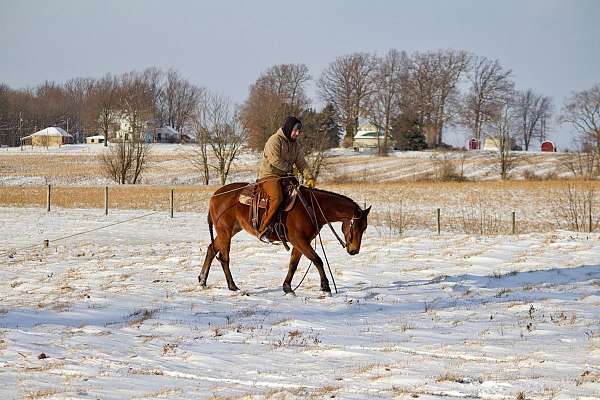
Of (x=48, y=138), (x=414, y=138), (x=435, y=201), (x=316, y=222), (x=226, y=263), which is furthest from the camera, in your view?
(x=48, y=138)

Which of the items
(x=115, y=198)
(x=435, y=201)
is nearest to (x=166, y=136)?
(x=115, y=198)

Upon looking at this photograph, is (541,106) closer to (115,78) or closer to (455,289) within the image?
(115,78)

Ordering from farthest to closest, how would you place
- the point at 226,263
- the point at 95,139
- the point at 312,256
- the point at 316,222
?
1. the point at 95,139
2. the point at 226,263
3. the point at 316,222
4. the point at 312,256

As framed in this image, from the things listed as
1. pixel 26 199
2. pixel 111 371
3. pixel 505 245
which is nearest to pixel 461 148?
pixel 26 199

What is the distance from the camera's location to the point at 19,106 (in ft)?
367

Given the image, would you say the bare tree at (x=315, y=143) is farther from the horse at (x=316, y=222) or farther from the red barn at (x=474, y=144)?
the red barn at (x=474, y=144)

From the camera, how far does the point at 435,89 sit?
287 feet

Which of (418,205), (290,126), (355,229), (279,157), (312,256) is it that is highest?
(290,126)

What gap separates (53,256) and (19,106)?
105854 mm

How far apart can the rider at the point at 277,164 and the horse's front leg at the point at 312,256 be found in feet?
2.10

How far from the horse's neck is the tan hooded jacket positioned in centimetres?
41

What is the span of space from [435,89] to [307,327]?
271 ft

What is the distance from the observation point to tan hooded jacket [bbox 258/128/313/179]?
10.7 metres

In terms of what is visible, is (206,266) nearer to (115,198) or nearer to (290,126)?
(290,126)
